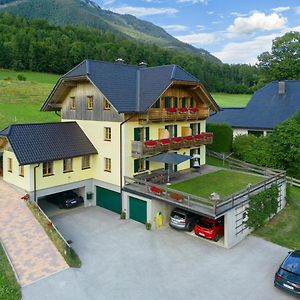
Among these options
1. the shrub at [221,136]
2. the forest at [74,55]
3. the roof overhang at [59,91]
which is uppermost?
the forest at [74,55]

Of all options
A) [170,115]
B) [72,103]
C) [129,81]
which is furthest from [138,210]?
[72,103]

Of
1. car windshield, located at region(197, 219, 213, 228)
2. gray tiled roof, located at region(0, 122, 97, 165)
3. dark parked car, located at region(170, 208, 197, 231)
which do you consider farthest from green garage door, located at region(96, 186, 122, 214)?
car windshield, located at region(197, 219, 213, 228)

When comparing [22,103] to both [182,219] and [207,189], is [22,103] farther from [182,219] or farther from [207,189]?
[182,219]

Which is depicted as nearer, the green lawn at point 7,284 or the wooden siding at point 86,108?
the green lawn at point 7,284

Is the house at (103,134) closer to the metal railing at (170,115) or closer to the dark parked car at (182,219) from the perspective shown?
the metal railing at (170,115)

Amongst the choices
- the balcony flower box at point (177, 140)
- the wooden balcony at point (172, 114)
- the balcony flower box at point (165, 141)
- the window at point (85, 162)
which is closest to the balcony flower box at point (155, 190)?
the balcony flower box at point (165, 141)

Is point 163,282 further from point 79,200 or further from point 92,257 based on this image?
point 79,200

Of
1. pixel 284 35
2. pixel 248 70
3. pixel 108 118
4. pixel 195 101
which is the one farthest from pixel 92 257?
pixel 248 70

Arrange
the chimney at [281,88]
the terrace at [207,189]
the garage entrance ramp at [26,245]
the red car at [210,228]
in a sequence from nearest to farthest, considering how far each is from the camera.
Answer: the garage entrance ramp at [26,245] < the terrace at [207,189] < the red car at [210,228] < the chimney at [281,88]
